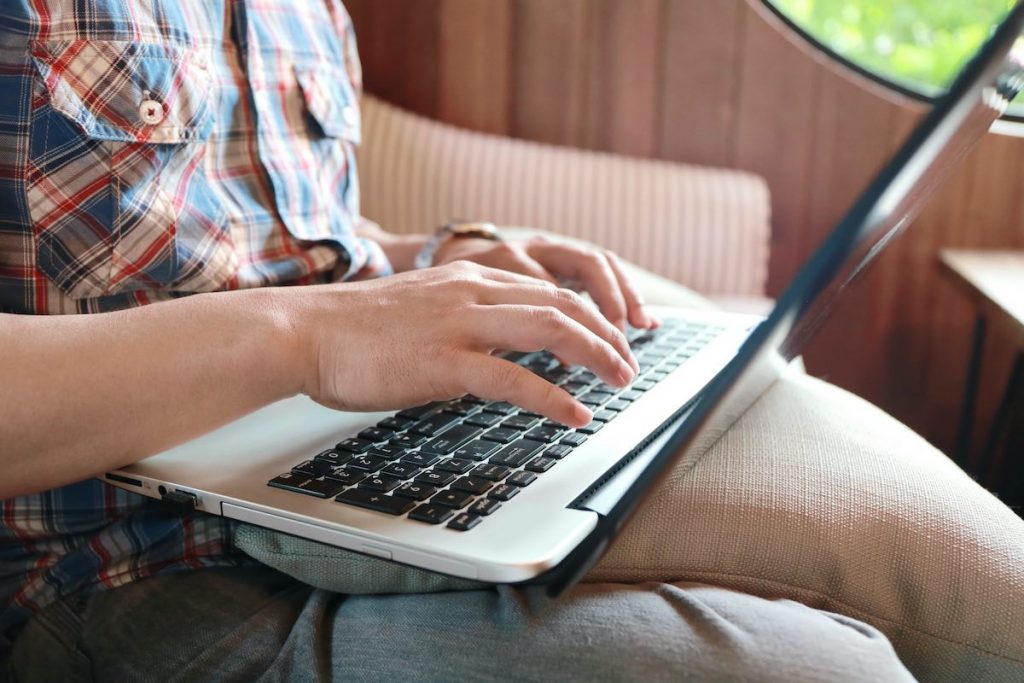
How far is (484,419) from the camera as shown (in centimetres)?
68

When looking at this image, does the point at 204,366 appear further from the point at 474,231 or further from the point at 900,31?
the point at 900,31

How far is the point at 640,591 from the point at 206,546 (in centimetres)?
32

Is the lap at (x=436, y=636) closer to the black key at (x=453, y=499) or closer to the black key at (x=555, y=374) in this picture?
the black key at (x=453, y=499)

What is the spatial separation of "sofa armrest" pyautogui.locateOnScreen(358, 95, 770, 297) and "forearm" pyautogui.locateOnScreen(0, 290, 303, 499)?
104 cm

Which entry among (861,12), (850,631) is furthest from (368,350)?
(861,12)

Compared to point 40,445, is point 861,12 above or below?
above

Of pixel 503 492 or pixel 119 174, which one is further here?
pixel 119 174

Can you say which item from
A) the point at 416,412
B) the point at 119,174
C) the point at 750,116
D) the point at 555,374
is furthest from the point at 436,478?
the point at 750,116

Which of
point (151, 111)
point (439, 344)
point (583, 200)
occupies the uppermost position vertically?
point (151, 111)

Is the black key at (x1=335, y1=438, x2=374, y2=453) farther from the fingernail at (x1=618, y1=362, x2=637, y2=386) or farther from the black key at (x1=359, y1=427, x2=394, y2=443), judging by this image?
the fingernail at (x1=618, y1=362, x2=637, y2=386)

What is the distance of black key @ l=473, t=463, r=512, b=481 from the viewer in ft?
1.89

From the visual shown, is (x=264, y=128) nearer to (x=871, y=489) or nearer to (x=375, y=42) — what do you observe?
(x=871, y=489)

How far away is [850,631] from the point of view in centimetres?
54

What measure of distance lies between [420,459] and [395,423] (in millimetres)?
68
